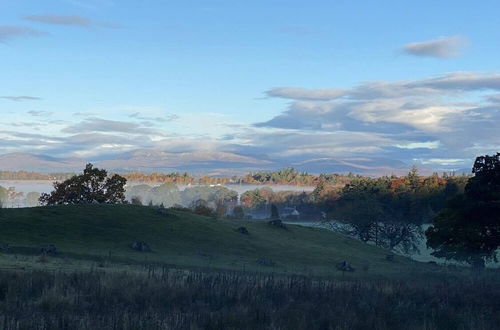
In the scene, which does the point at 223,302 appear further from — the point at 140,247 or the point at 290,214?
the point at 290,214

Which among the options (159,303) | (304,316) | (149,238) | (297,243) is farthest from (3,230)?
(304,316)

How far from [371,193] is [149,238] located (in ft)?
196

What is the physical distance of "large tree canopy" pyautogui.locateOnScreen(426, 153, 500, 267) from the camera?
3130 centimetres

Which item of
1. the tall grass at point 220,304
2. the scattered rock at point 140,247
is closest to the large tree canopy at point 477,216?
the tall grass at point 220,304

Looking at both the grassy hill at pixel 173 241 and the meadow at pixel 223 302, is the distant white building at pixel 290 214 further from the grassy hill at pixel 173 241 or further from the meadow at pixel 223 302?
the meadow at pixel 223 302

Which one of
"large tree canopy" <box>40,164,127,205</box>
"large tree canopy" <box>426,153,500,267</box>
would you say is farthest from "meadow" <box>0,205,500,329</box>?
"large tree canopy" <box>40,164,127,205</box>

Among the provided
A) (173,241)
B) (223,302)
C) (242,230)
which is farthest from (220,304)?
(242,230)

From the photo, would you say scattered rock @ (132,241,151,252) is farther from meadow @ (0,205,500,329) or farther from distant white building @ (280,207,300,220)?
distant white building @ (280,207,300,220)

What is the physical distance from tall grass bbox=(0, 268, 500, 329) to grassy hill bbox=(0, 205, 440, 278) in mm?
21071

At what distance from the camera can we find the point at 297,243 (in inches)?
2608

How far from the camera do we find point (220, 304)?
56.6ft

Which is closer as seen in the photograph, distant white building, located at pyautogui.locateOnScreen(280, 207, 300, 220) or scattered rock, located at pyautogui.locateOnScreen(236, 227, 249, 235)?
scattered rock, located at pyautogui.locateOnScreen(236, 227, 249, 235)

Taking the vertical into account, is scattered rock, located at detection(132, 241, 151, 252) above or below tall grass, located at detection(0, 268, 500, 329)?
below

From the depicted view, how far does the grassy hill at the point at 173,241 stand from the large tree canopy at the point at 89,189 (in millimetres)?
17137
